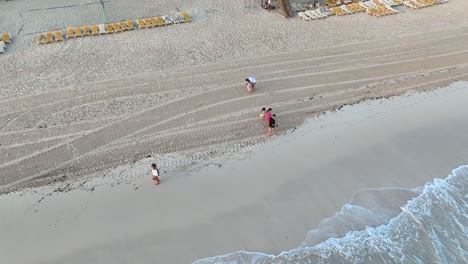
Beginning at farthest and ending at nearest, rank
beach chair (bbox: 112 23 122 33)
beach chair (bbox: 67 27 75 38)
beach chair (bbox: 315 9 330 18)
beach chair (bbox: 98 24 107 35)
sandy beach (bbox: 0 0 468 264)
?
beach chair (bbox: 315 9 330 18), beach chair (bbox: 112 23 122 33), beach chair (bbox: 98 24 107 35), beach chair (bbox: 67 27 75 38), sandy beach (bbox: 0 0 468 264)

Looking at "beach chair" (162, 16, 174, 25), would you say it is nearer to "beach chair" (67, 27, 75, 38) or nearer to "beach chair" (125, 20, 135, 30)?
"beach chair" (125, 20, 135, 30)

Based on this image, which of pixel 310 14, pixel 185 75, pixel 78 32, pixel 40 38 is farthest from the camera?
pixel 310 14

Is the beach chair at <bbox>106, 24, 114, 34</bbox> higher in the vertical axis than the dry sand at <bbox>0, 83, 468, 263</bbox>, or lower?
higher

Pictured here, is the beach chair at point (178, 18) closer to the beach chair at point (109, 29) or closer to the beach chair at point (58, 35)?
the beach chair at point (109, 29)

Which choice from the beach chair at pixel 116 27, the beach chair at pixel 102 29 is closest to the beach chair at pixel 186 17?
the beach chair at pixel 116 27

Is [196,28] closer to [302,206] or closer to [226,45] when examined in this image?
[226,45]

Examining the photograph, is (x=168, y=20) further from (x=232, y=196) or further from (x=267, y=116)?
(x=232, y=196)

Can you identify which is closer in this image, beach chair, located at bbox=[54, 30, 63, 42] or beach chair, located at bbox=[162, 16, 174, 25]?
beach chair, located at bbox=[54, 30, 63, 42]

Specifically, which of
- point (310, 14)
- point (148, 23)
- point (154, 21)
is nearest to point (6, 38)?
point (148, 23)

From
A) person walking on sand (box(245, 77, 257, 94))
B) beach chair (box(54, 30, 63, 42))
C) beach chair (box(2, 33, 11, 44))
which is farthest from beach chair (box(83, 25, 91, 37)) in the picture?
person walking on sand (box(245, 77, 257, 94))
